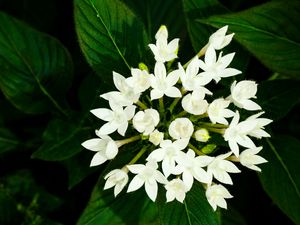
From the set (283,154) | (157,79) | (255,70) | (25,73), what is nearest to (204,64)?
(157,79)

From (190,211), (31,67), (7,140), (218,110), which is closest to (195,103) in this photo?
(218,110)

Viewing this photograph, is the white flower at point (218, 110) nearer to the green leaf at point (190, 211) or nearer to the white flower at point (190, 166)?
the white flower at point (190, 166)

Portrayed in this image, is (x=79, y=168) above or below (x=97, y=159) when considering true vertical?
below

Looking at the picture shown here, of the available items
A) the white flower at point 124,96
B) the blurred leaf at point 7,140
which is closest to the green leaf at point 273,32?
the white flower at point 124,96

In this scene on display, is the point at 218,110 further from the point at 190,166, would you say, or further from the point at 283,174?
the point at 283,174

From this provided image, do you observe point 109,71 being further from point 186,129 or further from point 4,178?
point 4,178
